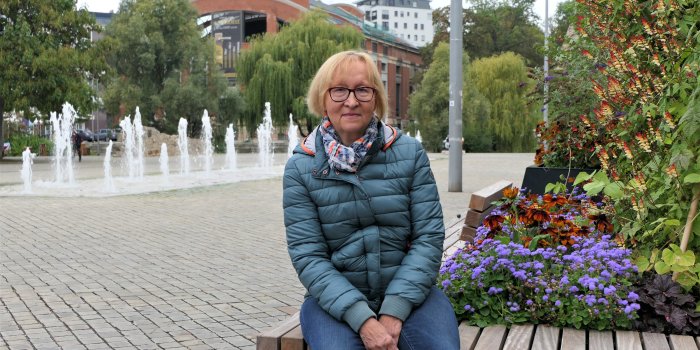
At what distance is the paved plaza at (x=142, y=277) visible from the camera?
17.1 feet

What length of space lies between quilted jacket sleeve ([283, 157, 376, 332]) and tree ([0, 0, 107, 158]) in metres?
32.9

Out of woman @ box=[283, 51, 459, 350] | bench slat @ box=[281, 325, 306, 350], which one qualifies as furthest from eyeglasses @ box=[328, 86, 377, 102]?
bench slat @ box=[281, 325, 306, 350]

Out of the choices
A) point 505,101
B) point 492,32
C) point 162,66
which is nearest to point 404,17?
point 492,32

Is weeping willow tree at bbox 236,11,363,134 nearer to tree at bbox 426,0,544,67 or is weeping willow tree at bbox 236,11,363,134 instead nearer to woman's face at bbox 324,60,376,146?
tree at bbox 426,0,544,67

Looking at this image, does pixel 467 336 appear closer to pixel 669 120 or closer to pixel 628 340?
pixel 628 340

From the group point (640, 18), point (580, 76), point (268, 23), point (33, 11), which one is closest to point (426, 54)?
point (268, 23)

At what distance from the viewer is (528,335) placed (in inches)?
132

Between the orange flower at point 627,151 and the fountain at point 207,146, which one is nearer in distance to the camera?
the orange flower at point 627,151

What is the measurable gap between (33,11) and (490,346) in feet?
118

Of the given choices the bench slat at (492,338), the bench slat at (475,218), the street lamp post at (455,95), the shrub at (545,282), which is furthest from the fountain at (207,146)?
the bench slat at (492,338)

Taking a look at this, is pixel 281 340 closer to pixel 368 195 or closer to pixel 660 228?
pixel 368 195

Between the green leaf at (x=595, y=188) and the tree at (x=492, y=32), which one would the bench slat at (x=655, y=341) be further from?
the tree at (x=492, y=32)

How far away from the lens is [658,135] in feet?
13.3

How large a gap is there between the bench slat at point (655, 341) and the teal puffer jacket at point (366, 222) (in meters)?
0.93
